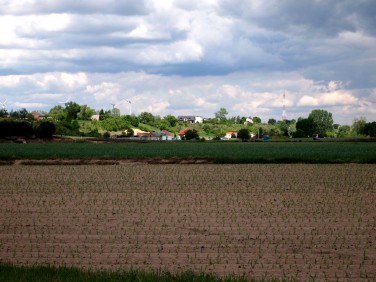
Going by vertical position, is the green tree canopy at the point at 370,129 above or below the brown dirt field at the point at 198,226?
above

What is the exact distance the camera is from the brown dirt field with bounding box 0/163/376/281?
42.5ft

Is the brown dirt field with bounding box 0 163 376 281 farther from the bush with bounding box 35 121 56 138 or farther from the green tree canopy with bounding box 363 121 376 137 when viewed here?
the green tree canopy with bounding box 363 121 376 137

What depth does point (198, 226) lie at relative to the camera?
17938 millimetres

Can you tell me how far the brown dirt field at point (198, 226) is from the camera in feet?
42.5

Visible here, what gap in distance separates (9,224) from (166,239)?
5.63 metres

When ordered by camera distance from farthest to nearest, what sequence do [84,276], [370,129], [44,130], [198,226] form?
[370,129] → [44,130] → [198,226] → [84,276]

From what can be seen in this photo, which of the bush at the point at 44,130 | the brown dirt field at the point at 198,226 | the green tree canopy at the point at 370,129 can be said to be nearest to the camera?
the brown dirt field at the point at 198,226

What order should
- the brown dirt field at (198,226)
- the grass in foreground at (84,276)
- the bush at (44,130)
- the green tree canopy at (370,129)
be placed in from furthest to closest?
the green tree canopy at (370,129) → the bush at (44,130) → the brown dirt field at (198,226) → the grass in foreground at (84,276)

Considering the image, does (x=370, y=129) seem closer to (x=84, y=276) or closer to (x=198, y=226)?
(x=198, y=226)

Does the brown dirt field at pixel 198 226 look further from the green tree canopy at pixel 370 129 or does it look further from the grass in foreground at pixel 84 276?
the green tree canopy at pixel 370 129

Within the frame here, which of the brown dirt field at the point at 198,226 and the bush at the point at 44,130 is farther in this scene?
the bush at the point at 44,130

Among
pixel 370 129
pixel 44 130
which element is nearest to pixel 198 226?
pixel 44 130

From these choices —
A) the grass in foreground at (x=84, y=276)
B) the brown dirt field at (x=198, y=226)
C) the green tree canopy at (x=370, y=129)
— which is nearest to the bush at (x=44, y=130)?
the brown dirt field at (x=198, y=226)

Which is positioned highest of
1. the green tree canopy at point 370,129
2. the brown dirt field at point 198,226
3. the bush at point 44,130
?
the green tree canopy at point 370,129
